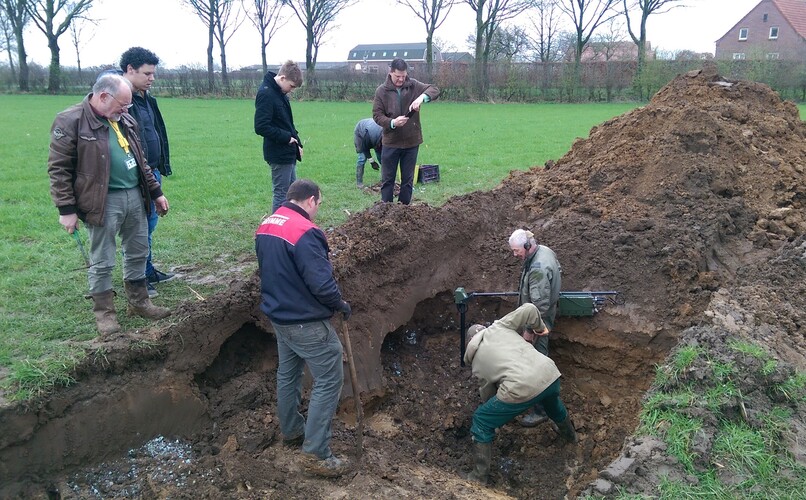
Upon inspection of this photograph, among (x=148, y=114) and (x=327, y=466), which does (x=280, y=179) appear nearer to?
(x=148, y=114)

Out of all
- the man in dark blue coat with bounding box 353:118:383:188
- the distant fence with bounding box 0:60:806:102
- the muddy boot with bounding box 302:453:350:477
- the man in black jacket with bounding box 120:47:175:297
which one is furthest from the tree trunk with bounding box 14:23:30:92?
the muddy boot with bounding box 302:453:350:477

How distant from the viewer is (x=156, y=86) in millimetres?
36562

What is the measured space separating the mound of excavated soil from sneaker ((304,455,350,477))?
60 mm

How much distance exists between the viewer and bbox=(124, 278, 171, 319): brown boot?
193 inches

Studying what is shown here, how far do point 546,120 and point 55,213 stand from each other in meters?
18.4

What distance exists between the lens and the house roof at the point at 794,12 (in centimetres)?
4516

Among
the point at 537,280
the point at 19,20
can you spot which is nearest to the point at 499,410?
the point at 537,280

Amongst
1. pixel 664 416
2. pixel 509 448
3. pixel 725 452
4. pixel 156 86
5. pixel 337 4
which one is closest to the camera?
pixel 725 452

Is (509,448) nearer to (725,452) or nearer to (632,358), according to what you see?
(632,358)

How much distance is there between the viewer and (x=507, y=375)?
13.9 ft

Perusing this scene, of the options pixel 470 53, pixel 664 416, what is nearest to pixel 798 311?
pixel 664 416

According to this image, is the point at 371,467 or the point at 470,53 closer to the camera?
the point at 371,467

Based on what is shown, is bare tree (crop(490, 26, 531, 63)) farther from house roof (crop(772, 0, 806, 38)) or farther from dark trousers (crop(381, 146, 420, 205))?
dark trousers (crop(381, 146, 420, 205))

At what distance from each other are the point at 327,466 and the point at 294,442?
43 cm
